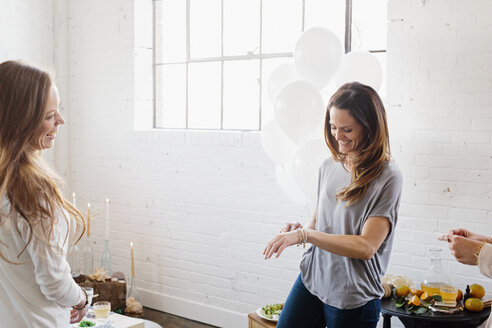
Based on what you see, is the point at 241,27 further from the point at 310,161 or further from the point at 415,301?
the point at 415,301

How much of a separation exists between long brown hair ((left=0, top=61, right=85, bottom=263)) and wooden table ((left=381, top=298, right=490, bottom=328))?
5.66ft

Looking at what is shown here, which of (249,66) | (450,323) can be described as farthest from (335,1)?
(450,323)

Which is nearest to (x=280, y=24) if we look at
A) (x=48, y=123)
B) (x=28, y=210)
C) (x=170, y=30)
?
(x=170, y=30)

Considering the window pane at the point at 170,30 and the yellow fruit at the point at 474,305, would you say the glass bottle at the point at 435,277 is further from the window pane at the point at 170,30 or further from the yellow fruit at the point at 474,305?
the window pane at the point at 170,30

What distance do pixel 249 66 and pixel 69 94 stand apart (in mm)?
1794

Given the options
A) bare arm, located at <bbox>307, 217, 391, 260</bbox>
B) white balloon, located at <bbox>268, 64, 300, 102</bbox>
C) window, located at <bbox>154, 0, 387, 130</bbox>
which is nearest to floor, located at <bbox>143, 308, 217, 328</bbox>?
window, located at <bbox>154, 0, 387, 130</bbox>

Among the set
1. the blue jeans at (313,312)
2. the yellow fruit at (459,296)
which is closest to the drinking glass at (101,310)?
the blue jeans at (313,312)

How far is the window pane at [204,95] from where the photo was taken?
436cm

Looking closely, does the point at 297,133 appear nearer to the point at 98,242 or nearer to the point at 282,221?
the point at 282,221

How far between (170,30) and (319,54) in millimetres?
2108

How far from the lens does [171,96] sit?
4.66m

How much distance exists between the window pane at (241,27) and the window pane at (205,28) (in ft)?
0.27

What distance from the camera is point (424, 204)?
3176 mm

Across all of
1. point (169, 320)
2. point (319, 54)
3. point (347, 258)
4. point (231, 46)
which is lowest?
point (169, 320)
